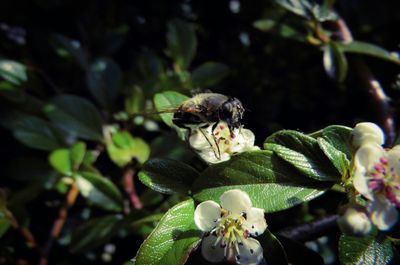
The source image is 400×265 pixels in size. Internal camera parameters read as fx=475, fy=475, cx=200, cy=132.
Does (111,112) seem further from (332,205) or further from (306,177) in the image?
(306,177)

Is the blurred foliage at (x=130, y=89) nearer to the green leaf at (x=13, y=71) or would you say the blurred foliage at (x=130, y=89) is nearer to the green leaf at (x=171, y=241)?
the green leaf at (x=13, y=71)

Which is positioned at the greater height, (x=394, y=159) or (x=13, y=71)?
(x=394, y=159)

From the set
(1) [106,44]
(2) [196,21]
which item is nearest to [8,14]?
(1) [106,44]

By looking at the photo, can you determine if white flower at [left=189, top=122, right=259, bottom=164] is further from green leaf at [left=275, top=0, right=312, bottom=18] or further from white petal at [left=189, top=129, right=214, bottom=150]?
green leaf at [left=275, top=0, right=312, bottom=18]

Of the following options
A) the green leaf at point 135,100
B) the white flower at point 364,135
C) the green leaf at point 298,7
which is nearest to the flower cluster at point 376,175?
the white flower at point 364,135

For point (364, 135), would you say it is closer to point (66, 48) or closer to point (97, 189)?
point (97, 189)

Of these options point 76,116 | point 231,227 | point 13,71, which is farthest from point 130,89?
point 231,227

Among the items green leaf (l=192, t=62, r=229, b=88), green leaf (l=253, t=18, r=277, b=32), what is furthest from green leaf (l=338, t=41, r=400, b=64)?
green leaf (l=192, t=62, r=229, b=88)
